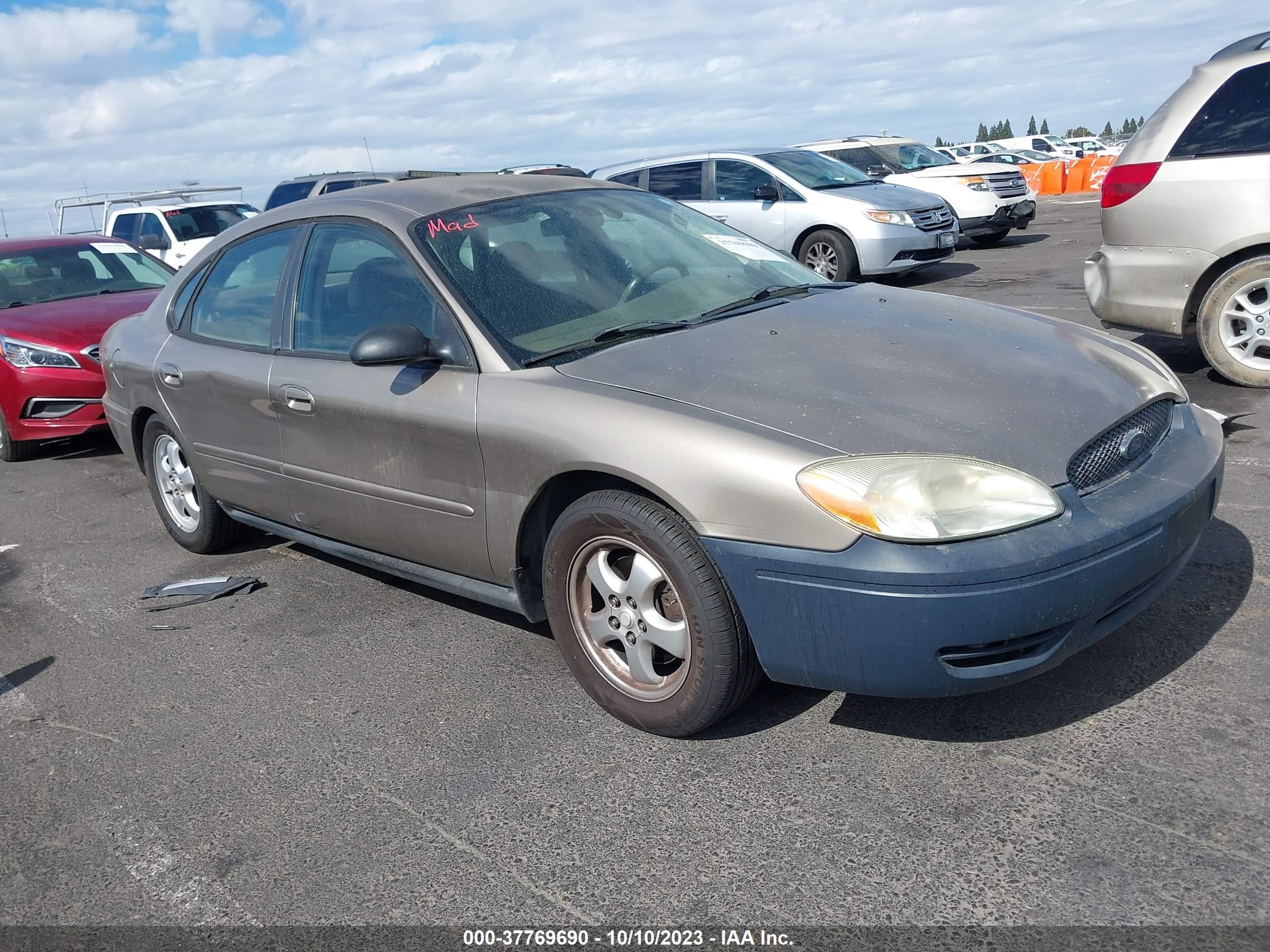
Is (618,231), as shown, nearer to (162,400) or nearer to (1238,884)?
(162,400)

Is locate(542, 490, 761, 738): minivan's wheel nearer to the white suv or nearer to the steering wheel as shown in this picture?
the steering wheel

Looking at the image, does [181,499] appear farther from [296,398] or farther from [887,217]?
[887,217]

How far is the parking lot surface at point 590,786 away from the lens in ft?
8.32

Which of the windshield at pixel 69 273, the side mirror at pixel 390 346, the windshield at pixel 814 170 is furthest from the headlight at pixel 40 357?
the windshield at pixel 814 170

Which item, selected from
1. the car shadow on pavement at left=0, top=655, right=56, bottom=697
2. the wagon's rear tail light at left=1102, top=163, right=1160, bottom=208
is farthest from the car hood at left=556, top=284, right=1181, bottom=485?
the wagon's rear tail light at left=1102, top=163, right=1160, bottom=208

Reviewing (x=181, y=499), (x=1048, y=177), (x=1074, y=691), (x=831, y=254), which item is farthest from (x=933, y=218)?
(x=1048, y=177)

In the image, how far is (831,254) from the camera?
41.3 ft

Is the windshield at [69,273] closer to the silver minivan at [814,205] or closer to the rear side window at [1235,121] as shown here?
the silver minivan at [814,205]

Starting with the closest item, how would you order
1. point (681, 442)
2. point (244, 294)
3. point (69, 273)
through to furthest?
1. point (681, 442)
2. point (244, 294)
3. point (69, 273)

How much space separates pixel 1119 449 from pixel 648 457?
131 cm

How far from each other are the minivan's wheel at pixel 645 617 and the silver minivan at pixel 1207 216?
4.49 m

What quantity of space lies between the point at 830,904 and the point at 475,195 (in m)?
2.82

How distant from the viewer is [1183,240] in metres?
6.24

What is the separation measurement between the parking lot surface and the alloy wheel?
184 mm
